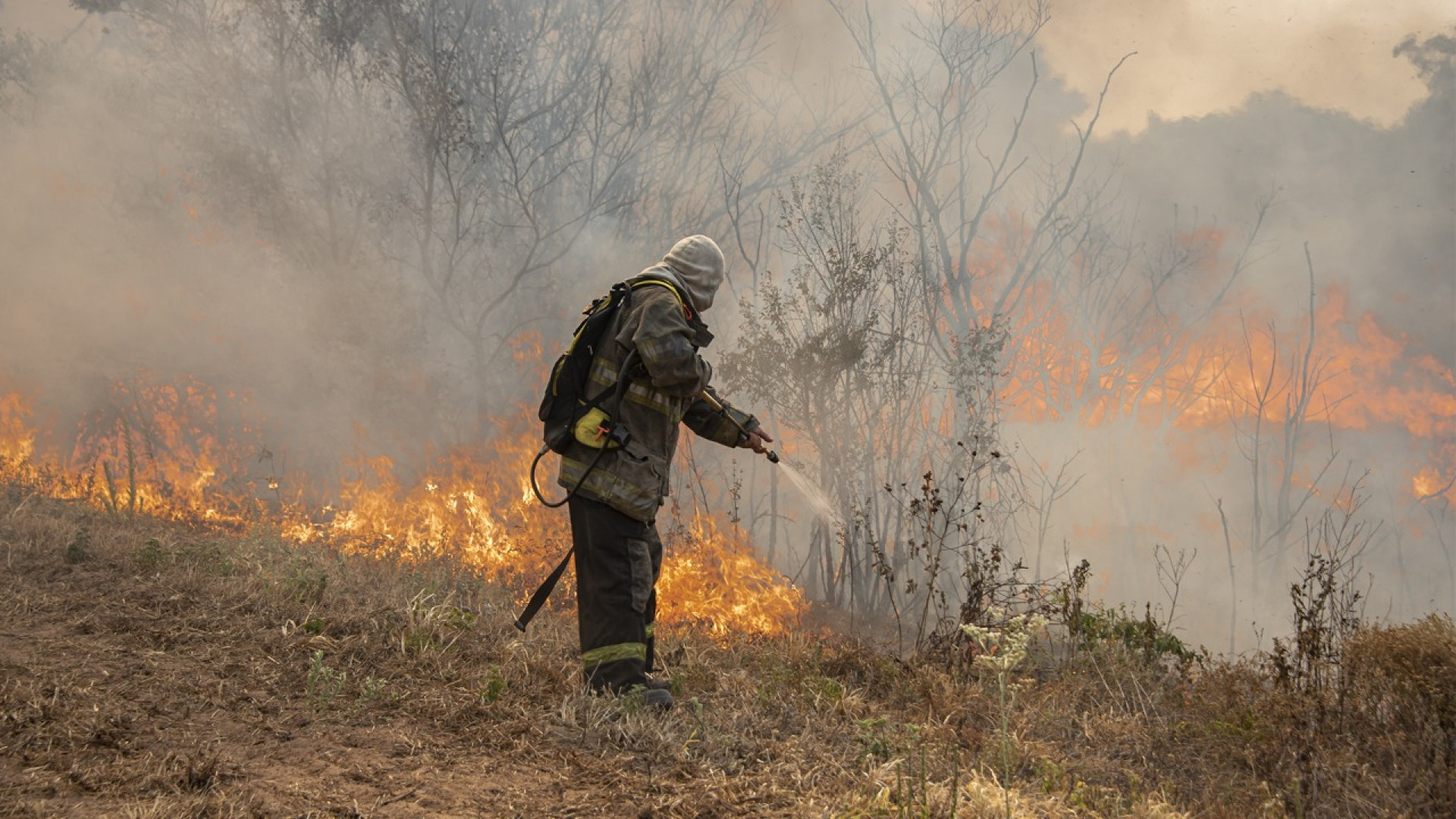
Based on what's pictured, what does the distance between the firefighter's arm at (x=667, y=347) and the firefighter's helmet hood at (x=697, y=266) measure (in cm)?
31

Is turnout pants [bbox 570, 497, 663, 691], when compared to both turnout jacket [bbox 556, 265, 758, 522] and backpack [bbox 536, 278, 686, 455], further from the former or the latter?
backpack [bbox 536, 278, 686, 455]

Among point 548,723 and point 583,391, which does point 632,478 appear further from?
point 548,723

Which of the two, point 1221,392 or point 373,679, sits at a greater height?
point 1221,392

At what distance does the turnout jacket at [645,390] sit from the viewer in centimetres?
319

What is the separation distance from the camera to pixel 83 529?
477cm

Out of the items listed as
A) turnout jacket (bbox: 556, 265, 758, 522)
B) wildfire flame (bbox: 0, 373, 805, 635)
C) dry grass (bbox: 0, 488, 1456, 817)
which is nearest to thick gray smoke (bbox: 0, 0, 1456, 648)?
wildfire flame (bbox: 0, 373, 805, 635)

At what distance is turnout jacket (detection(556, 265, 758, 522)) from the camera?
10.5 ft

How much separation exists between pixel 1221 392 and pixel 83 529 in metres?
22.7

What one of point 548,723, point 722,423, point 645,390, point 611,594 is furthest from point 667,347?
point 548,723

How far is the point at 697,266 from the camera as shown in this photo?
3547 millimetres

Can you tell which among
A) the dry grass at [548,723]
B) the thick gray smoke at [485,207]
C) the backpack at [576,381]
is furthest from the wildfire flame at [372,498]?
the backpack at [576,381]

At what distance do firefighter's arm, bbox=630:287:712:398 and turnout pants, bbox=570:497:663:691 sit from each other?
0.55m

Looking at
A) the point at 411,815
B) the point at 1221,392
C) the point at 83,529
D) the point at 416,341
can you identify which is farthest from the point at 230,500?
the point at 1221,392

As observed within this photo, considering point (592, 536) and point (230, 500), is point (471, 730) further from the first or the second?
point (230, 500)
